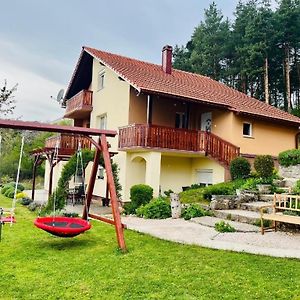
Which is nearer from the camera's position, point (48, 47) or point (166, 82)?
point (166, 82)

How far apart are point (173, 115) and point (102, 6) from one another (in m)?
7.03

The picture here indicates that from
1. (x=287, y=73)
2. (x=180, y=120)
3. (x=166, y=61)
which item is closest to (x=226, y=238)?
(x=180, y=120)

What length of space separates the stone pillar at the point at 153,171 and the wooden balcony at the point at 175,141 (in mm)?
474

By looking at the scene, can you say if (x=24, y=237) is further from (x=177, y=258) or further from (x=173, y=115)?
(x=173, y=115)

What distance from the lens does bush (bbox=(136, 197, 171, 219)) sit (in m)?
11.9

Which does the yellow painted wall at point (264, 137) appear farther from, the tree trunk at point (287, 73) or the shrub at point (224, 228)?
the tree trunk at point (287, 73)

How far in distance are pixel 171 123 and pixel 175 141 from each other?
3042mm

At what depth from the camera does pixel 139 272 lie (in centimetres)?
564

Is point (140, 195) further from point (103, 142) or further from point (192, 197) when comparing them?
point (103, 142)

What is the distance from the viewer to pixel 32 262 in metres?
6.32

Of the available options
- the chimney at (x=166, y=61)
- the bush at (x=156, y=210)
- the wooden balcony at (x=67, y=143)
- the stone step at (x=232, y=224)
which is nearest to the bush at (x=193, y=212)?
the stone step at (x=232, y=224)

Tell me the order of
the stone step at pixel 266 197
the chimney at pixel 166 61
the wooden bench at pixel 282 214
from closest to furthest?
the wooden bench at pixel 282 214 → the stone step at pixel 266 197 → the chimney at pixel 166 61

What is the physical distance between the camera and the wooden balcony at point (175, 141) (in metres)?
15.1

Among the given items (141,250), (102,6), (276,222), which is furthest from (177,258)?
(102,6)
